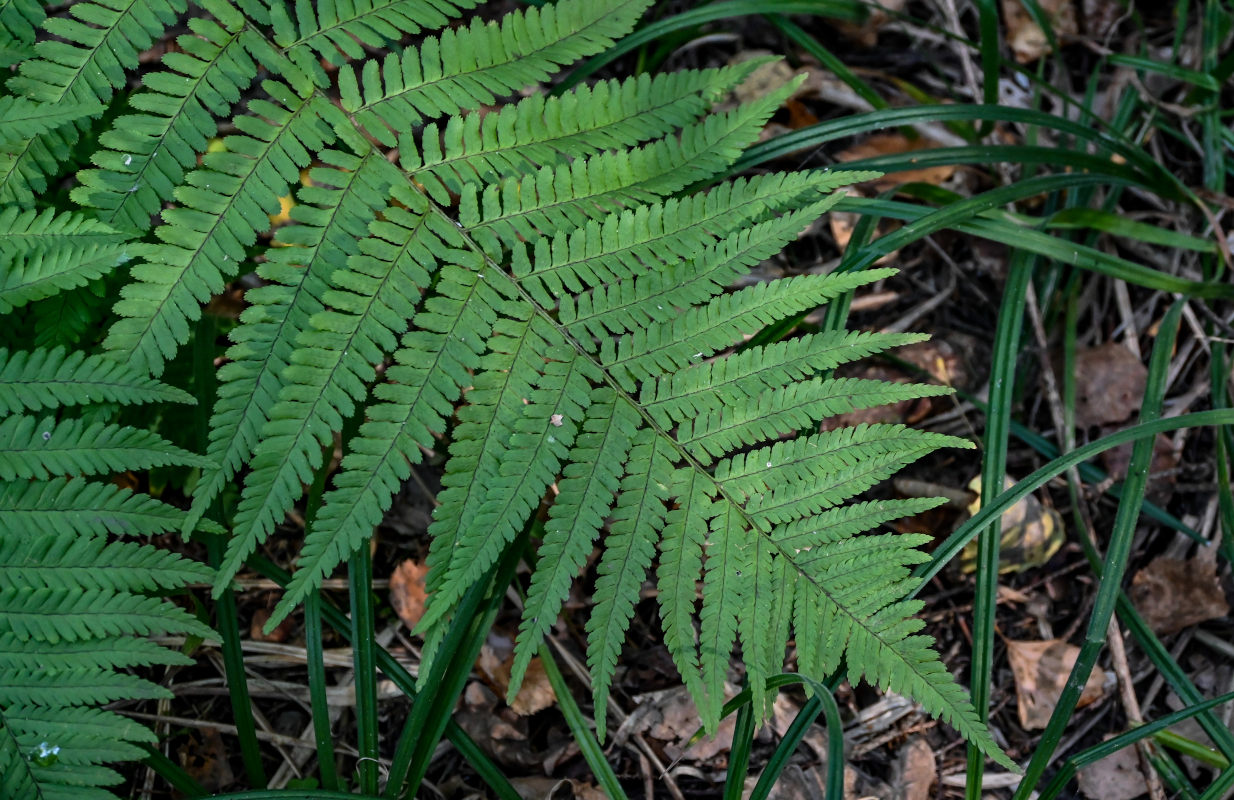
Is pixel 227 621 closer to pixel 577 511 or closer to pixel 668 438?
pixel 577 511

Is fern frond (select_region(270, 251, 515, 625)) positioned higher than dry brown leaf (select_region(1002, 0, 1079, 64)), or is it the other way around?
dry brown leaf (select_region(1002, 0, 1079, 64))

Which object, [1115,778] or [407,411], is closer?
[407,411]

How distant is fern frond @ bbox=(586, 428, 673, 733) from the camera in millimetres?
1804

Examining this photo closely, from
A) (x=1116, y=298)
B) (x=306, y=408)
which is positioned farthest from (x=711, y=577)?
(x=1116, y=298)

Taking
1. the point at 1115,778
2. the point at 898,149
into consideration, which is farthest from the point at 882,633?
the point at 898,149

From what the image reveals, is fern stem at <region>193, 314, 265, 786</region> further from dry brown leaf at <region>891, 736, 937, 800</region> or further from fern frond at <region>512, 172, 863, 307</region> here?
dry brown leaf at <region>891, 736, 937, 800</region>

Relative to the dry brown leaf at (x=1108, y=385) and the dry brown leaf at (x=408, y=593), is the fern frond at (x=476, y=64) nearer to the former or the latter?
the dry brown leaf at (x=408, y=593)

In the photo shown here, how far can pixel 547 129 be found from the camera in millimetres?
1981

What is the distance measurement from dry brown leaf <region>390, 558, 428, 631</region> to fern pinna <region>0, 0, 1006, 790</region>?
2.78 ft

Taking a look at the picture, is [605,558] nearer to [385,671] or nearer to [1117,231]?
[385,671]

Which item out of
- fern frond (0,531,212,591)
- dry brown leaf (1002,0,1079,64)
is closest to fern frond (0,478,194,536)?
fern frond (0,531,212,591)

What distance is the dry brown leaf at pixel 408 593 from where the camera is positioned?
2727 mm

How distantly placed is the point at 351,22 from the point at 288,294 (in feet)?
2.08

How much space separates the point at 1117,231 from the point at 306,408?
2423 millimetres
